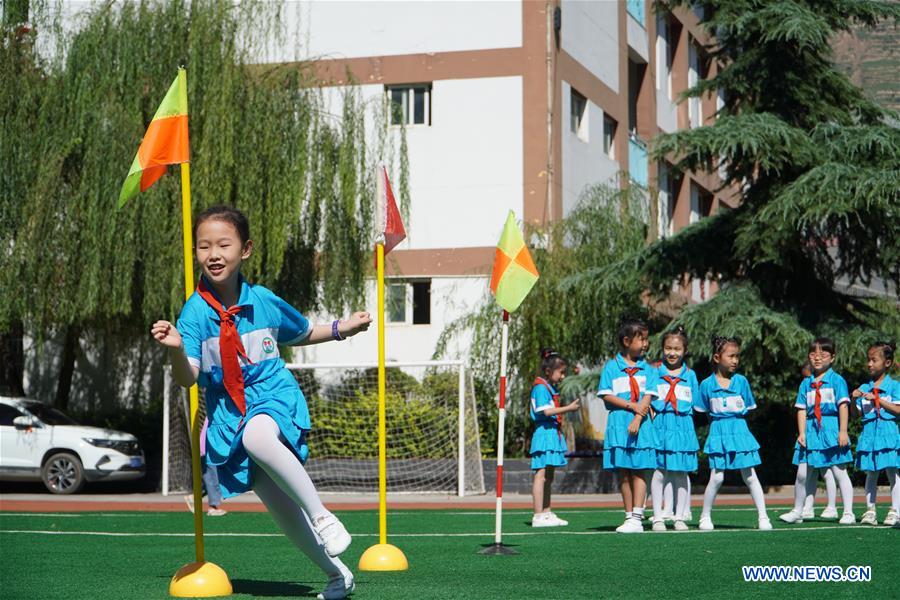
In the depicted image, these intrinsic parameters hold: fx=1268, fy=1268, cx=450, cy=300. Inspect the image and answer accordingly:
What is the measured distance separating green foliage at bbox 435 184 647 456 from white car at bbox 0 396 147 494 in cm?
680

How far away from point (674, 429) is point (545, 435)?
1.99 metres

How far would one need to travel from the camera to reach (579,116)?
1197 inches

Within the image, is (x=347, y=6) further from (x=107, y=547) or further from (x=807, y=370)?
(x=107, y=547)

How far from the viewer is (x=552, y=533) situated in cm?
1152

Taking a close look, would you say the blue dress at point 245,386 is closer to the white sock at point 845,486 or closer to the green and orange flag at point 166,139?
the green and orange flag at point 166,139

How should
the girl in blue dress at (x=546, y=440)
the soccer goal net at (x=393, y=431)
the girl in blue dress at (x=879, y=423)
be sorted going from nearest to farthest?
the girl in blue dress at (x=879, y=423)
the girl in blue dress at (x=546, y=440)
the soccer goal net at (x=393, y=431)

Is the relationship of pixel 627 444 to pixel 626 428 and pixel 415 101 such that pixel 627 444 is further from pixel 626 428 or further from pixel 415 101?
pixel 415 101

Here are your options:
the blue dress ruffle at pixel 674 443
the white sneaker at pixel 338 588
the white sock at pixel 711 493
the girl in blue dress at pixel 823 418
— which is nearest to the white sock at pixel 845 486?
the girl in blue dress at pixel 823 418

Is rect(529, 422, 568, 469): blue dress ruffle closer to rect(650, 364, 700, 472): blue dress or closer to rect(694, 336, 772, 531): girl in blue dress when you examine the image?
rect(694, 336, 772, 531): girl in blue dress

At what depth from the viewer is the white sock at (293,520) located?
20.7ft

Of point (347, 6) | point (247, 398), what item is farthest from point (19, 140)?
point (247, 398)

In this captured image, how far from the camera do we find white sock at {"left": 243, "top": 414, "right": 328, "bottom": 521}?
6.02 m

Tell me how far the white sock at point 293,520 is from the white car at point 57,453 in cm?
1744

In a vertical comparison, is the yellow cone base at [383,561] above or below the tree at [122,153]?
below
